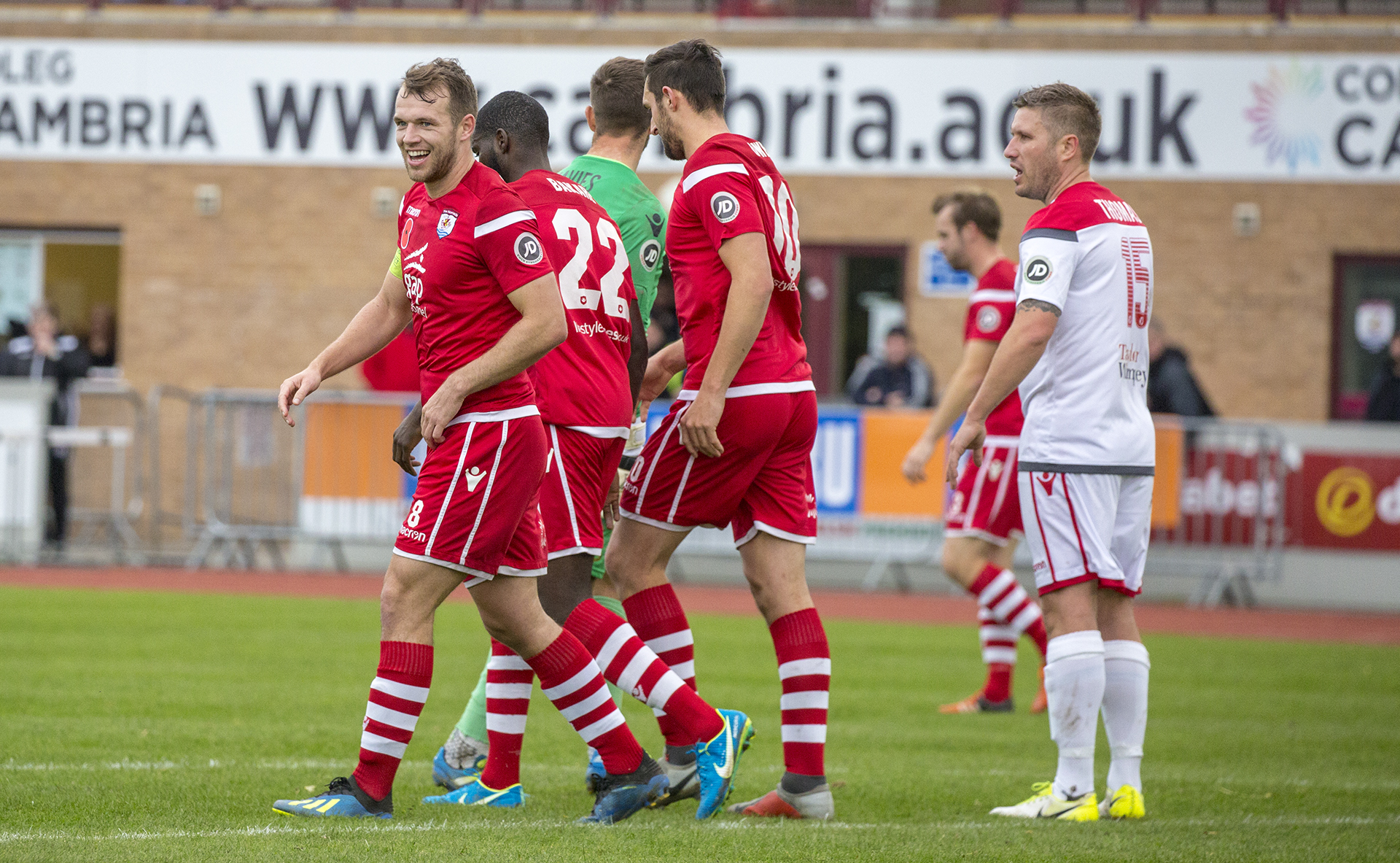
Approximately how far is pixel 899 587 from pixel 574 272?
36.9ft

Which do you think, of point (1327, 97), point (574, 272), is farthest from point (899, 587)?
point (574, 272)

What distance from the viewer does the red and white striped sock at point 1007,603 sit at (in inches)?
344

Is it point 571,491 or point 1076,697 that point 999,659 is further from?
point 571,491

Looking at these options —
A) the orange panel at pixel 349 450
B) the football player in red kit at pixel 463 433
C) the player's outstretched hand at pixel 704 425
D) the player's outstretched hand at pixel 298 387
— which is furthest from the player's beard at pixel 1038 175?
the orange panel at pixel 349 450

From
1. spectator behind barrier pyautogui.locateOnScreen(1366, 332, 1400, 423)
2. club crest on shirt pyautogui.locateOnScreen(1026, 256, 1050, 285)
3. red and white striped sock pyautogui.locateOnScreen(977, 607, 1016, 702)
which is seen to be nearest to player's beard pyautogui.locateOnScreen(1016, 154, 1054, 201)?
club crest on shirt pyautogui.locateOnScreen(1026, 256, 1050, 285)

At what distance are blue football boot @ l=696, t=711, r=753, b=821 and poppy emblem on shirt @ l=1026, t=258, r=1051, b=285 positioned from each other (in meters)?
1.79

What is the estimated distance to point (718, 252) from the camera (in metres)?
5.30

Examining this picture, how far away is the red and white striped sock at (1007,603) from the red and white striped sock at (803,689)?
349cm

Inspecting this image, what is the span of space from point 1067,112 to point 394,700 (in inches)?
118

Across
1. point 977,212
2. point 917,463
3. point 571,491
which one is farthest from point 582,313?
point 977,212

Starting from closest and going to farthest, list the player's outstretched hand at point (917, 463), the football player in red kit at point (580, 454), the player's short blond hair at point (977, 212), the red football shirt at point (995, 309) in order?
the football player in red kit at point (580, 454) → the player's outstretched hand at point (917, 463) → the red football shirt at point (995, 309) → the player's short blond hair at point (977, 212)

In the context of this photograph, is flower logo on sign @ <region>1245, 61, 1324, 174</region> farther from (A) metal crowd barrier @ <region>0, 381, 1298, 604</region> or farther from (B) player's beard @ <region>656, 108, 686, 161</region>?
(B) player's beard @ <region>656, 108, 686, 161</region>

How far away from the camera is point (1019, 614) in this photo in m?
8.77

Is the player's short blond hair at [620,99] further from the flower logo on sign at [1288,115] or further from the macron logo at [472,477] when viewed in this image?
the flower logo on sign at [1288,115]
